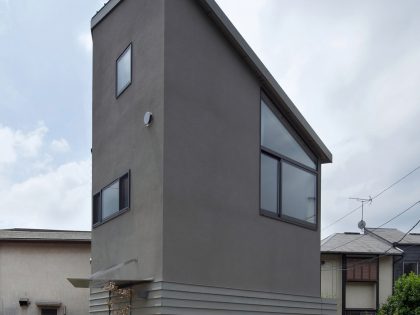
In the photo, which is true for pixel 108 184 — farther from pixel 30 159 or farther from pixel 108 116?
pixel 30 159

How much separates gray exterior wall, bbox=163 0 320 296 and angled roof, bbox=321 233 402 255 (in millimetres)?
A: 16879

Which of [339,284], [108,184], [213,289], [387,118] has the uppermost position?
[387,118]

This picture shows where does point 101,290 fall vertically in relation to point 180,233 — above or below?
below

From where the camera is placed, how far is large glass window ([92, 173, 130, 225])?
31.1 feet

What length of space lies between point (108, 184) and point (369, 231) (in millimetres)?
22958

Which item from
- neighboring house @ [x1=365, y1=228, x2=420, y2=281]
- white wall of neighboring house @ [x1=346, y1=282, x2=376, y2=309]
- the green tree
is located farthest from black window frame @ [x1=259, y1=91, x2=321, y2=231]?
neighboring house @ [x1=365, y1=228, x2=420, y2=281]

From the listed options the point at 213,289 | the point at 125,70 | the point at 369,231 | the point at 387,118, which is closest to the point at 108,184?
the point at 125,70

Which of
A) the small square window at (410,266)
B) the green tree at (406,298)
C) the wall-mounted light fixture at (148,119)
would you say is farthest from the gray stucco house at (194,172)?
the small square window at (410,266)

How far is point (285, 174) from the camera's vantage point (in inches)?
428

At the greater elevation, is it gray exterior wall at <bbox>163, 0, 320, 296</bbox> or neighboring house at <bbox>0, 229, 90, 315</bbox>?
gray exterior wall at <bbox>163, 0, 320, 296</bbox>

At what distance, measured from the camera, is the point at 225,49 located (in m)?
9.70

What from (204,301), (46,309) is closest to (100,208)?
(204,301)

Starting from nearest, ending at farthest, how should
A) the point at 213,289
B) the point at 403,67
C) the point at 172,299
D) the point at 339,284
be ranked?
the point at 172,299 < the point at 213,289 < the point at 403,67 < the point at 339,284

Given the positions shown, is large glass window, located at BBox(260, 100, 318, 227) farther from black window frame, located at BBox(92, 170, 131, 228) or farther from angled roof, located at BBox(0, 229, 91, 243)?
angled roof, located at BBox(0, 229, 91, 243)
